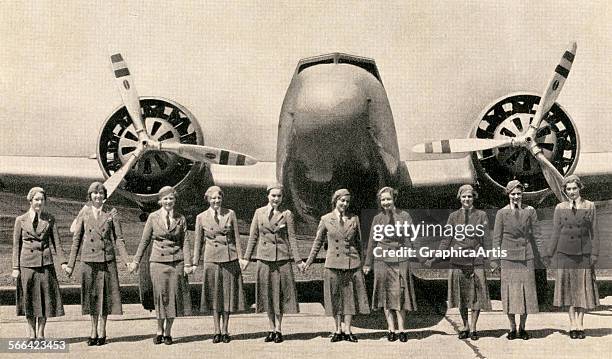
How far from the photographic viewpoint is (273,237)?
816cm

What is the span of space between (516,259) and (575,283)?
0.87m

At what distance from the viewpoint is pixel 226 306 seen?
7973 mm

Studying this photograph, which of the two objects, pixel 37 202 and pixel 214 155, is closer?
pixel 37 202

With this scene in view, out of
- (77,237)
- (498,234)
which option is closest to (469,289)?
(498,234)

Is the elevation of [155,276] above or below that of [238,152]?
below

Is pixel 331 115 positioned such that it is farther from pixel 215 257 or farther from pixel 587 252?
pixel 587 252

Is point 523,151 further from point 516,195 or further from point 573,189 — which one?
point 516,195

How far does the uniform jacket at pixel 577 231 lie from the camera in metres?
8.21

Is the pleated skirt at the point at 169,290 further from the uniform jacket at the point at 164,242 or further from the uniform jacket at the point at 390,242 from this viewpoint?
the uniform jacket at the point at 390,242

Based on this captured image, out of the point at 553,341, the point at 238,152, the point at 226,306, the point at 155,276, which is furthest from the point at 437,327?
the point at 238,152

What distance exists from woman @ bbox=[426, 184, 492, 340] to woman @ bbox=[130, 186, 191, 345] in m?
3.28

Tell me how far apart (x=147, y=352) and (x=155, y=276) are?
91 centimetres

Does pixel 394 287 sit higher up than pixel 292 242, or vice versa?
pixel 292 242

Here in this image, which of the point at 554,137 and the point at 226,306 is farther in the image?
the point at 554,137
